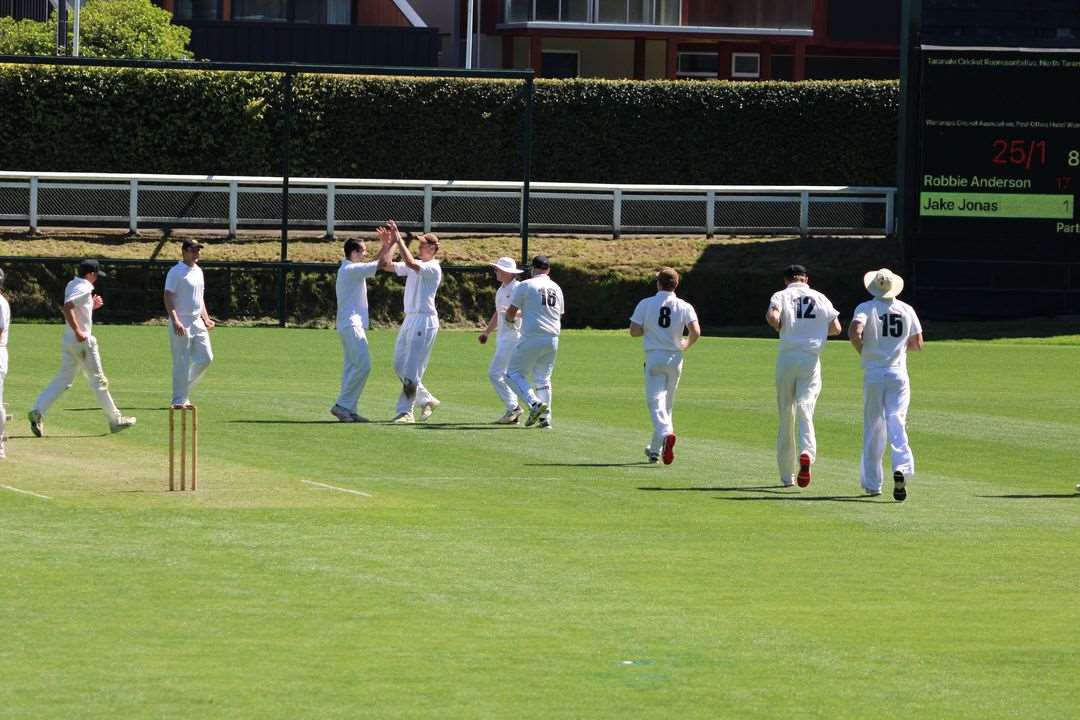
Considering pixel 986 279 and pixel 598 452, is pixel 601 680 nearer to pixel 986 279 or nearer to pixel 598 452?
pixel 598 452

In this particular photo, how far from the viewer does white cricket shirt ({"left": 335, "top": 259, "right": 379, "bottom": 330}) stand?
2130cm

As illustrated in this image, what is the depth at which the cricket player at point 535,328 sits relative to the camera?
20.9 meters

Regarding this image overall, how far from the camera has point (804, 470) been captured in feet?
55.0

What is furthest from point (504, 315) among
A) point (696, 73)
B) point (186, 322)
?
point (696, 73)

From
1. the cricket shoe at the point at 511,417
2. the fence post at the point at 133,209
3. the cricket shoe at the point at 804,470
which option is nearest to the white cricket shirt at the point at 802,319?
the cricket shoe at the point at 804,470

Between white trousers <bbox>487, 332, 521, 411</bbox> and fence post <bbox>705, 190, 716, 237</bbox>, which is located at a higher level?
fence post <bbox>705, 190, 716, 237</bbox>

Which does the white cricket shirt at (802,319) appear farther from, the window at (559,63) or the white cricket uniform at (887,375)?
the window at (559,63)

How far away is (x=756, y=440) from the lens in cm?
2134

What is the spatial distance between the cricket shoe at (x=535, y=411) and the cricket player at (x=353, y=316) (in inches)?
71.4

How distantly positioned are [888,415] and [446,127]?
1120 inches

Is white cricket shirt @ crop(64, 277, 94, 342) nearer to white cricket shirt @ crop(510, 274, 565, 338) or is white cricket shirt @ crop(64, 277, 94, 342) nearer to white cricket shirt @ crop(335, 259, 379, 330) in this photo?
white cricket shirt @ crop(335, 259, 379, 330)

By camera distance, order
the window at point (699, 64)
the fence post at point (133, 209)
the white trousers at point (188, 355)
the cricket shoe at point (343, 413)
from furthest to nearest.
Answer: the window at point (699, 64)
the fence post at point (133, 209)
the cricket shoe at point (343, 413)
the white trousers at point (188, 355)

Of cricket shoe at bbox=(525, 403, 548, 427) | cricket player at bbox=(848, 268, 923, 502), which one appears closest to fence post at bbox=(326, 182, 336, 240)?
cricket shoe at bbox=(525, 403, 548, 427)

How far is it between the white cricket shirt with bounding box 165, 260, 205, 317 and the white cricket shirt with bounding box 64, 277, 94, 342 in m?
1.11
